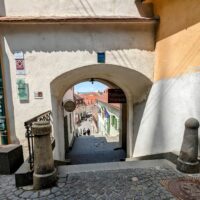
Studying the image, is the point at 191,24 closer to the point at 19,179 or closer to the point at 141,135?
the point at 141,135

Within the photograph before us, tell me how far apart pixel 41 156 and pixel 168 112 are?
2.88m

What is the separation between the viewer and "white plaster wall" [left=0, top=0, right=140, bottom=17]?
13.6 feet

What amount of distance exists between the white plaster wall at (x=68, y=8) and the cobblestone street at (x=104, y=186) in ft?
11.9

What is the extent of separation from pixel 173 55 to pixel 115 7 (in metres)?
1.90

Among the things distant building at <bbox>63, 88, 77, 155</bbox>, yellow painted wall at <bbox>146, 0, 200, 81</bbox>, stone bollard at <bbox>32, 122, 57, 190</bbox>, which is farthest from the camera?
distant building at <bbox>63, 88, 77, 155</bbox>

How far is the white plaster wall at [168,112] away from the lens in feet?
11.0

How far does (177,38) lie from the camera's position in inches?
144

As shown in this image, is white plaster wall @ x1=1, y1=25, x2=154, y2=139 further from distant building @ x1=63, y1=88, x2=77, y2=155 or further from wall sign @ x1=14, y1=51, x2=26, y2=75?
distant building @ x1=63, y1=88, x2=77, y2=155

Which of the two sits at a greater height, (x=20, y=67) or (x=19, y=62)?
(x=19, y=62)

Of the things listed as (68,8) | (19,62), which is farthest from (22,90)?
(68,8)

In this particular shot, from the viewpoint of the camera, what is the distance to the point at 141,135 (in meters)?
5.36

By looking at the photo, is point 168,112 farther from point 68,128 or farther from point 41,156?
point 68,128

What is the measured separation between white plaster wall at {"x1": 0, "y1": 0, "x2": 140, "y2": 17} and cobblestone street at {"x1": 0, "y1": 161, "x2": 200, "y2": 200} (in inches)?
143

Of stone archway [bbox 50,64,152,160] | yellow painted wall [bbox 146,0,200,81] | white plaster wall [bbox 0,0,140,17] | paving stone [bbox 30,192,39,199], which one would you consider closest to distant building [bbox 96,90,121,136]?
stone archway [bbox 50,64,152,160]
